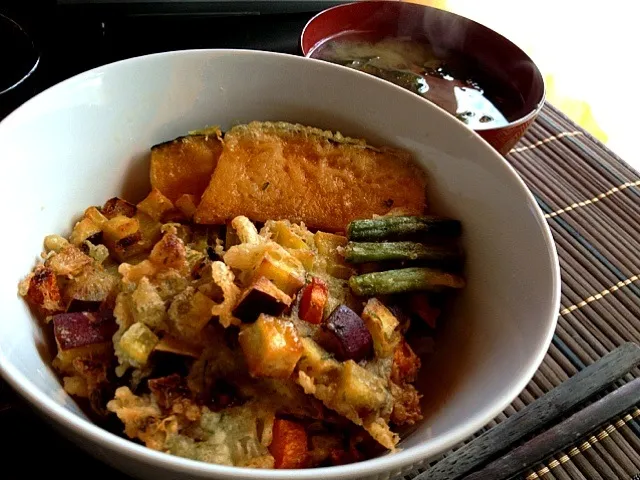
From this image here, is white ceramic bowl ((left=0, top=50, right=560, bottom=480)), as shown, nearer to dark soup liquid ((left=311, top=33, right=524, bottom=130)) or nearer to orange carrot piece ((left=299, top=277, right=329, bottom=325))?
orange carrot piece ((left=299, top=277, right=329, bottom=325))

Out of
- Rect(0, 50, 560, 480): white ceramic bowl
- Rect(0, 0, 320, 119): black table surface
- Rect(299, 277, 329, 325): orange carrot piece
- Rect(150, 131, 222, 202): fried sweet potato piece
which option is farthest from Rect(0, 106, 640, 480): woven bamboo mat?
Rect(0, 0, 320, 119): black table surface

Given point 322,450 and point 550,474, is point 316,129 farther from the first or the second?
point 550,474

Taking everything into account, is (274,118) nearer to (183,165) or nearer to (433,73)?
(183,165)

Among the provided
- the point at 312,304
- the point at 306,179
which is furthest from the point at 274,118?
the point at 312,304

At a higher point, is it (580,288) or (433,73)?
(433,73)

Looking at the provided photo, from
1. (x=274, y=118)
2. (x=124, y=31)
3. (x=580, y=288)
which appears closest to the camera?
(x=274, y=118)
